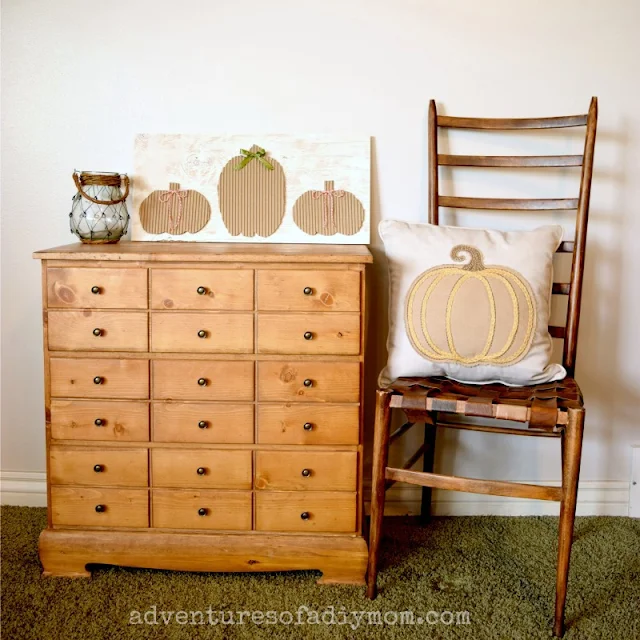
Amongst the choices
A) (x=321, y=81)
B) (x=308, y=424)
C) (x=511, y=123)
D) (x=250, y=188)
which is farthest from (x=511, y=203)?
(x=308, y=424)

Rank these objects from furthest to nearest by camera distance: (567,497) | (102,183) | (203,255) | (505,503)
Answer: (505,503) < (102,183) < (203,255) < (567,497)

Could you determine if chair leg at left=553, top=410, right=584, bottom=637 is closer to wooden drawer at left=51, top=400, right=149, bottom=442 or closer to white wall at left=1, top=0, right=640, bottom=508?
white wall at left=1, top=0, right=640, bottom=508

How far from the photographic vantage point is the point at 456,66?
2.34 metres

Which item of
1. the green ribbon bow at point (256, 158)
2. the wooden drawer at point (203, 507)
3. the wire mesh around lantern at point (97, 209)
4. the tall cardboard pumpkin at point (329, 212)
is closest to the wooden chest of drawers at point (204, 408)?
the wooden drawer at point (203, 507)

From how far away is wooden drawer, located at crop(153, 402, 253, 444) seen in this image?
6.76 ft

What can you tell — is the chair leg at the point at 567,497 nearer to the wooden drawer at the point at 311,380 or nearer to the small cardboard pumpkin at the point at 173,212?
the wooden drawer at the point at 311,380

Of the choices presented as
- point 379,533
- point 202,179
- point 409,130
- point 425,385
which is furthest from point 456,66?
point 379,533

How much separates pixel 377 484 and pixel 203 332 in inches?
23.6

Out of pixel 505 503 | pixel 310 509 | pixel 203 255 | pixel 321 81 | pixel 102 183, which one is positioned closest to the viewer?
pixel 203 255

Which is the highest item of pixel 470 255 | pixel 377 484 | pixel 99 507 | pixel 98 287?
pixel 470 255

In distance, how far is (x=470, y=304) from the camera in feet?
6.60

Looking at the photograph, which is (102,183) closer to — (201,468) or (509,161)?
(201,468)

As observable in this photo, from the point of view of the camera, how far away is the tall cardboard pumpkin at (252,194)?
2.36m

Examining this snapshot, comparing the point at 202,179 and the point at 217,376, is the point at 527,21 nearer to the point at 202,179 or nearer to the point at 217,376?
the point at 202,179
